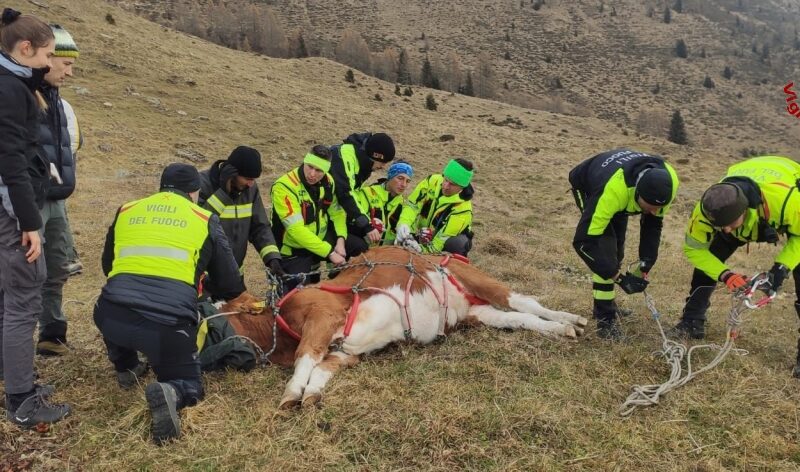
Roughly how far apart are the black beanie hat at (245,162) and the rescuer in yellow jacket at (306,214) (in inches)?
22.6

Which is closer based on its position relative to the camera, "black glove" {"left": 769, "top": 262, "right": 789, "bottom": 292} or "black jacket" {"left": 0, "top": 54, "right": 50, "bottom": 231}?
"black jacket" {"left": 0, "top": 54, "right": 50, "bottom": 231}

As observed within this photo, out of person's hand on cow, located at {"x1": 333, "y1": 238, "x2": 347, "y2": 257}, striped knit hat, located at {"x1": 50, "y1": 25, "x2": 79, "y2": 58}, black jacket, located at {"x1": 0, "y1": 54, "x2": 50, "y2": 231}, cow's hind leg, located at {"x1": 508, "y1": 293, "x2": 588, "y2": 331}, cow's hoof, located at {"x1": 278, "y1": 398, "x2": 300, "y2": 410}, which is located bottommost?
person's hand on cow, located at {"x1": 333, "y1": 238, "x2": 347, "y2": 257}

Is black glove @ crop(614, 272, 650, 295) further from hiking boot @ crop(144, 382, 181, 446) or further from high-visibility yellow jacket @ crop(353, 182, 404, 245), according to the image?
hiking boot @ crop(144, 382, 181, 446)

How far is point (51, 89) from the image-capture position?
3.35 m

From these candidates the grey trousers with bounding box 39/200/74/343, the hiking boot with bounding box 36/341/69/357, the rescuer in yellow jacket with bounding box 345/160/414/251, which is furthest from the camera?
the rescuer in yellow jacket with bounding box 345/160/414/251

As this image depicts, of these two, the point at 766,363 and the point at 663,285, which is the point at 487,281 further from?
the point at 663,285

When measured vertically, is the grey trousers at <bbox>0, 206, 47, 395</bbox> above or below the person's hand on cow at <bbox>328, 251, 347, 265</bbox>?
above

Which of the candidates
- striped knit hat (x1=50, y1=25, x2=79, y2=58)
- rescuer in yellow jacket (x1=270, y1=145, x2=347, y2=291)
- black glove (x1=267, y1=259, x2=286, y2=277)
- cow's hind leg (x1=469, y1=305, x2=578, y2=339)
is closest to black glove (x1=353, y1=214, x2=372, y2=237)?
rescuer in yellow jacket (x1=270, y1=145, x2=347, y2=291)

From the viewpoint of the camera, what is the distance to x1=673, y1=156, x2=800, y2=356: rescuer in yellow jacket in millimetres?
3588

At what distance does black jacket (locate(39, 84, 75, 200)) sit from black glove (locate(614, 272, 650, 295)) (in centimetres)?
432

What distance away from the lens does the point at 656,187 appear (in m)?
3.75

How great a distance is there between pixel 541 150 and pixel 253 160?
68.3ft

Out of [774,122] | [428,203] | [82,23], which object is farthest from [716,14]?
[428,203]

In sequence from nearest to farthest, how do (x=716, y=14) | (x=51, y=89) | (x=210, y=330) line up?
(x=51, y=89)
(x=210, y=330)
(x=716, y=14)
